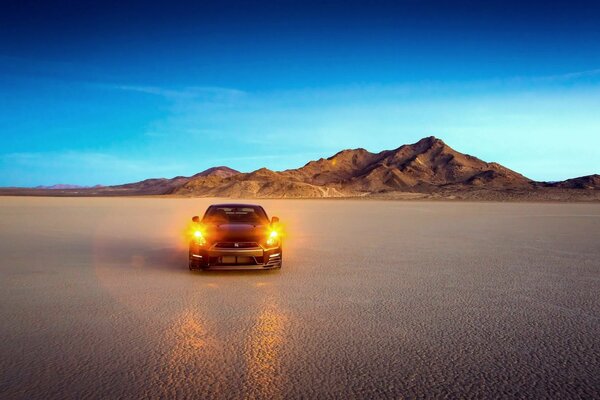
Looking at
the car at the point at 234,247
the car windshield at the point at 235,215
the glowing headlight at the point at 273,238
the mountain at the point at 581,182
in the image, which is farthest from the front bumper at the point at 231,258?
the mountain at the point at 581,182

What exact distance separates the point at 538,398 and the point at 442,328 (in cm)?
197

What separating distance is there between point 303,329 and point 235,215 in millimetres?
6308

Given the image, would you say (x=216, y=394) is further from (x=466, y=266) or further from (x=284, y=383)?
(x=466, y=266)

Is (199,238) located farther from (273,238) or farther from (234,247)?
(273,238)

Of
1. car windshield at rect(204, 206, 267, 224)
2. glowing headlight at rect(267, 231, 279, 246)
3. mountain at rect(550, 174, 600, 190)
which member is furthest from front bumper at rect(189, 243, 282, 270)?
mountain at rect(550, 174, 600, 190)

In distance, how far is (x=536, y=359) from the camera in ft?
16.1

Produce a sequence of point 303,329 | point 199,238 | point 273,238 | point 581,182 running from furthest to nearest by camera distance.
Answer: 1. point 581,182
2. point 273,238
3. point 199,238
4. point 303,329

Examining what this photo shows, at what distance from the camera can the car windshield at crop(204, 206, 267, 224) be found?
36.8 ft

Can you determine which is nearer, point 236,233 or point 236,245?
point 236,245

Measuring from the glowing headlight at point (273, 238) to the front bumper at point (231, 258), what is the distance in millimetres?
152

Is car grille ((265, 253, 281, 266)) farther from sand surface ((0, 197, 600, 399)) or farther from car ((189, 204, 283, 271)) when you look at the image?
sand surface ((0, 197, 600, 399))

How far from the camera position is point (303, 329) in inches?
234

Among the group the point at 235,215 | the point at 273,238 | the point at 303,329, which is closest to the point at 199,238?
the point at 273,238

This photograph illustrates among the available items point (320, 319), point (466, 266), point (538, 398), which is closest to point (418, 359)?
point (538, 398)
